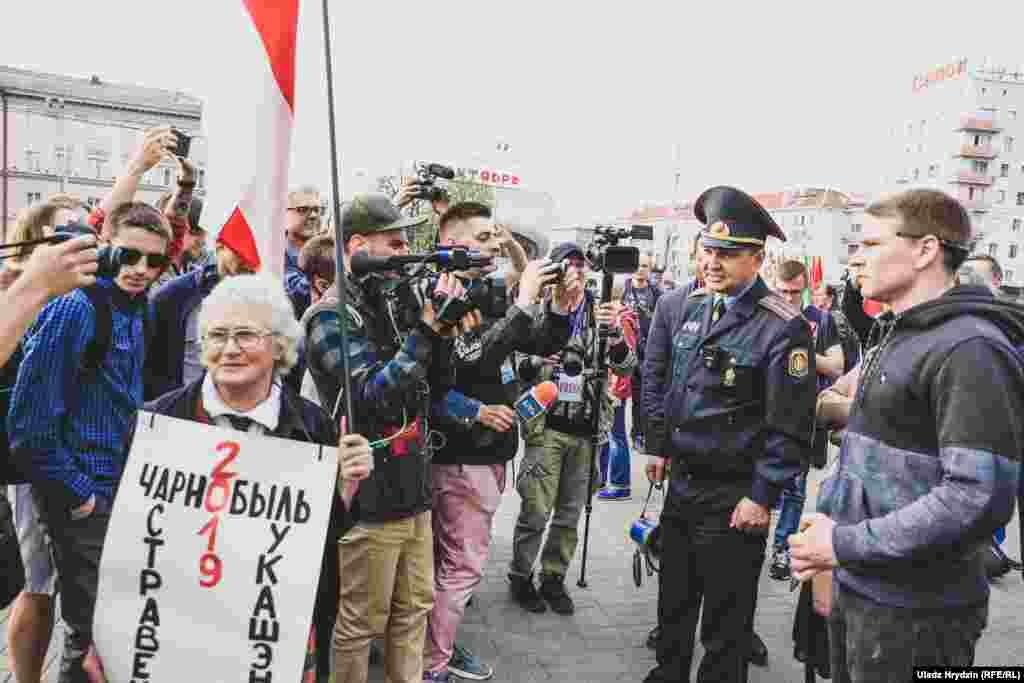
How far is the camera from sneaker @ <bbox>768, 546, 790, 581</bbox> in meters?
5.29

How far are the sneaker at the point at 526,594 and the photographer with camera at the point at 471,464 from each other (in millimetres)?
755

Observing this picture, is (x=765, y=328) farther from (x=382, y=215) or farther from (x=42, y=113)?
(x=42, y=113)

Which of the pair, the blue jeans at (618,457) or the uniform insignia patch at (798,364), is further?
the blue jeans at (618,457)

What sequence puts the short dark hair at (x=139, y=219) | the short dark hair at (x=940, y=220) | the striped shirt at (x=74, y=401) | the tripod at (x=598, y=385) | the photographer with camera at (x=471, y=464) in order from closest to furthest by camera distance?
the short dark hair at (x=940, y=220) → the striped shirt at (x=74, y=401) → the short dark hair at (x=139, y=219) → the photographer with camera at (x=471, y=464) → the tripod at (x=598, y=385)

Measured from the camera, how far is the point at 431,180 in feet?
16.6

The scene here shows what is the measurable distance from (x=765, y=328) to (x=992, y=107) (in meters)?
85.0

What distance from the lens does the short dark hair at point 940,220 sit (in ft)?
7.51

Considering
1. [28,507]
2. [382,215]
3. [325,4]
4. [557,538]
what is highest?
[325,4]

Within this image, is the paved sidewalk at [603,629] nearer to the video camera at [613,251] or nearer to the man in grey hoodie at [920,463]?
the man in grey hoodie at [920,463]

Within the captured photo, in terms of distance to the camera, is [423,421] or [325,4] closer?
[325,4]

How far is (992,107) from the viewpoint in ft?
239

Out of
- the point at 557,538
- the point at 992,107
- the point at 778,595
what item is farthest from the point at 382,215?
the point at 992,107

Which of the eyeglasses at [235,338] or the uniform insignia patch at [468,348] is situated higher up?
the eyeglasses at [235,338]

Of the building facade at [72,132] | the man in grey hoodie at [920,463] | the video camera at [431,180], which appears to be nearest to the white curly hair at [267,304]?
the man in grey hoodie at [920,463]
